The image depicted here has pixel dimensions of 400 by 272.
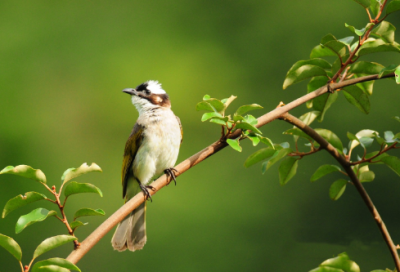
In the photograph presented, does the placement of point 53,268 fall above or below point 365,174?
above

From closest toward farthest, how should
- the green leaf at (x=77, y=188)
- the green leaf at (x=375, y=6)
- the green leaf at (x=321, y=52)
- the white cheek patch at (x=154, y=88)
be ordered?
the green leaf at (x=77, y=188) < the green leaf at (x=375, y=6) < the green leaf at (x=321, y=52) < the white cheek patch at (x=154, y=88)

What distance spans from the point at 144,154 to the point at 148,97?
25cm

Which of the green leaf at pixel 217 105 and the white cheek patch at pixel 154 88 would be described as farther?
the white cheek patch at pixel 154 88

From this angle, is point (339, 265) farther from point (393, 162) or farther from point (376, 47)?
point (376, 47)

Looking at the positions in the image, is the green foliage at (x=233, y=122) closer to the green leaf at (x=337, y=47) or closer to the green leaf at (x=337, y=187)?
the green leaf at (x=337, y=47)

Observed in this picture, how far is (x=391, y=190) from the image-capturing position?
3.98 metres

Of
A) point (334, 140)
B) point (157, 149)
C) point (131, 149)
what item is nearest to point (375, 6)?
point (334, 140)

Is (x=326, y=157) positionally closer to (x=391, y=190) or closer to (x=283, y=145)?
(x=391, y=190)

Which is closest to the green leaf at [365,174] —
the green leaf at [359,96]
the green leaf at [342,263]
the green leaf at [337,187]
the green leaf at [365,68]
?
the green leaf at [337,187]

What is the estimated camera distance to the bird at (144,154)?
1.74m

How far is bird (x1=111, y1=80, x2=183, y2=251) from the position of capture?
5.71 ft

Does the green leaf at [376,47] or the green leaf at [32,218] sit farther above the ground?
the green leaf at [376,47]

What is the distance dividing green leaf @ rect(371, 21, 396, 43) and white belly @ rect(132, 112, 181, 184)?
3.12 feet

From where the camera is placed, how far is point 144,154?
1825 mm
